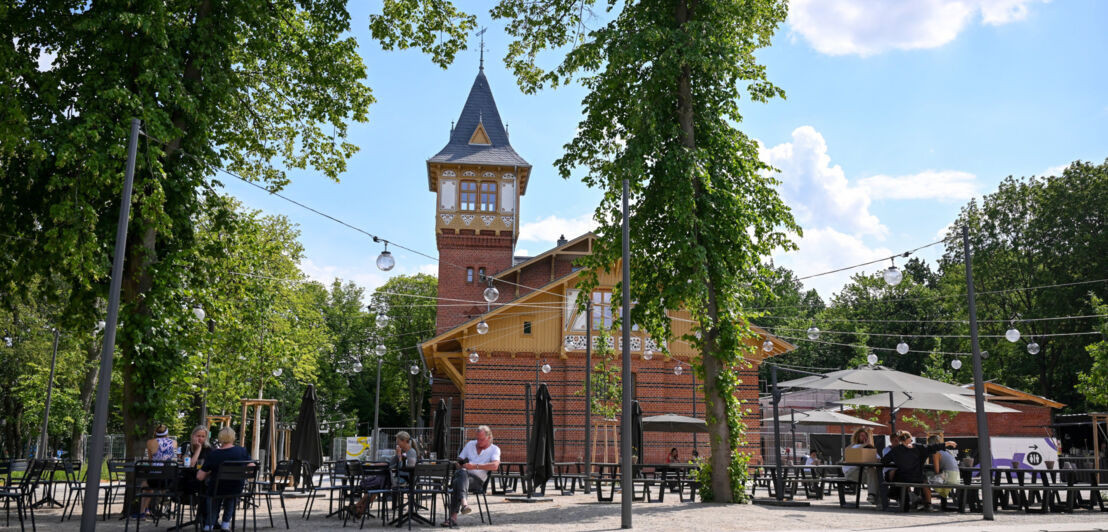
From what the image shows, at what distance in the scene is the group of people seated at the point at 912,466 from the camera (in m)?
14.0

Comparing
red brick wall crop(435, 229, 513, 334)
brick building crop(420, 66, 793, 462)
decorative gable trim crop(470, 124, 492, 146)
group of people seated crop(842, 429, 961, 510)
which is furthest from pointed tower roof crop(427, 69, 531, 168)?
group of people seated crop(842, 429, 961, 510)

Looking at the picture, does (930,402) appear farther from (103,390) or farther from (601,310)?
(103,390)

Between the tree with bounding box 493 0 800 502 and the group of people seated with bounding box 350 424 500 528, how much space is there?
4182mm

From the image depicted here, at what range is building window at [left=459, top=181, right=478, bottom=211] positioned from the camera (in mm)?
43906

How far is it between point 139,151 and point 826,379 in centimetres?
1351

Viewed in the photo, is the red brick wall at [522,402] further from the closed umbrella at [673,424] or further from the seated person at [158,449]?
the seated person at [158,449]

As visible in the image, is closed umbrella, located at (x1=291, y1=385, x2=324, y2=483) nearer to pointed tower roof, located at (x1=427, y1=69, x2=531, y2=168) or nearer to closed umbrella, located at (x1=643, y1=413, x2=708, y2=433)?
closed umbrella, located at (x1=643, y1=413, x2=708, y2=433)

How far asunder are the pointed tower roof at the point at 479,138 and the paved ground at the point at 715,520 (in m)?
30.6

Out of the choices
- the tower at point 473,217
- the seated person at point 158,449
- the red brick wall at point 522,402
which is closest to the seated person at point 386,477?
the seated person at point 158,449

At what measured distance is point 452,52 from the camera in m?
16.4

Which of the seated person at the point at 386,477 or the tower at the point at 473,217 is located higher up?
the tower at the point at 473,217

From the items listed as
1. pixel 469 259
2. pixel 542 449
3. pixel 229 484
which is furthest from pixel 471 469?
pixel 469 259

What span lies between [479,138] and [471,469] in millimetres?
34817

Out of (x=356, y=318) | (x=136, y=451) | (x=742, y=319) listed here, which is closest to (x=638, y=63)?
(x=742, y=319)
